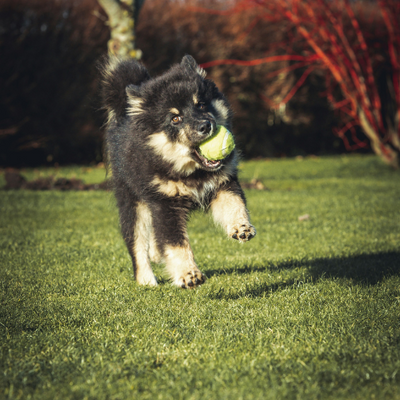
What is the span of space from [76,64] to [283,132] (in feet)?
25.6

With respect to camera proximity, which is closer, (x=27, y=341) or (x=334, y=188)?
(x=27, y=341)

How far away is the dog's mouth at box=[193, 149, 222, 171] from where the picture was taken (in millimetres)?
3447

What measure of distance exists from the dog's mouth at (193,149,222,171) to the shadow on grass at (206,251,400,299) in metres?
1.04

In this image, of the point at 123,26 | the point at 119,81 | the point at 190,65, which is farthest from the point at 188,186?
the point at 123,26

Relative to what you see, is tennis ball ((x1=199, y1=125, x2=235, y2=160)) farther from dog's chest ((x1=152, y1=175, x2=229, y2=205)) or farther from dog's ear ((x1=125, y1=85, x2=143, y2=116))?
dog's ear ((x1=125, y1=85, x2=143, y2=116))

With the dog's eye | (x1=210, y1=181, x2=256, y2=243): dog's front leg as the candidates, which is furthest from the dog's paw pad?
the dog's eye

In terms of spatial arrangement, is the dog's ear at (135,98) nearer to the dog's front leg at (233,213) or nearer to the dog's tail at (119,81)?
the dog's tail at (119,81)

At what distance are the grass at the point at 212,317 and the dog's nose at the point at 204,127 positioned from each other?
1281mm

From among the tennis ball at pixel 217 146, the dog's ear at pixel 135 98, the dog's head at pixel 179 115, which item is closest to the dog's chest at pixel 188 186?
the dog's head at pixel 179 115

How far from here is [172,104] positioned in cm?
351

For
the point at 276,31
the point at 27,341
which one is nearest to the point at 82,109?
the point at 276,31

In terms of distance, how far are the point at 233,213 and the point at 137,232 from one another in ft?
3.69

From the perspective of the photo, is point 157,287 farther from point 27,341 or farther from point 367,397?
point 367,397

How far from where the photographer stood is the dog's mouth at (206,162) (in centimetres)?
345
